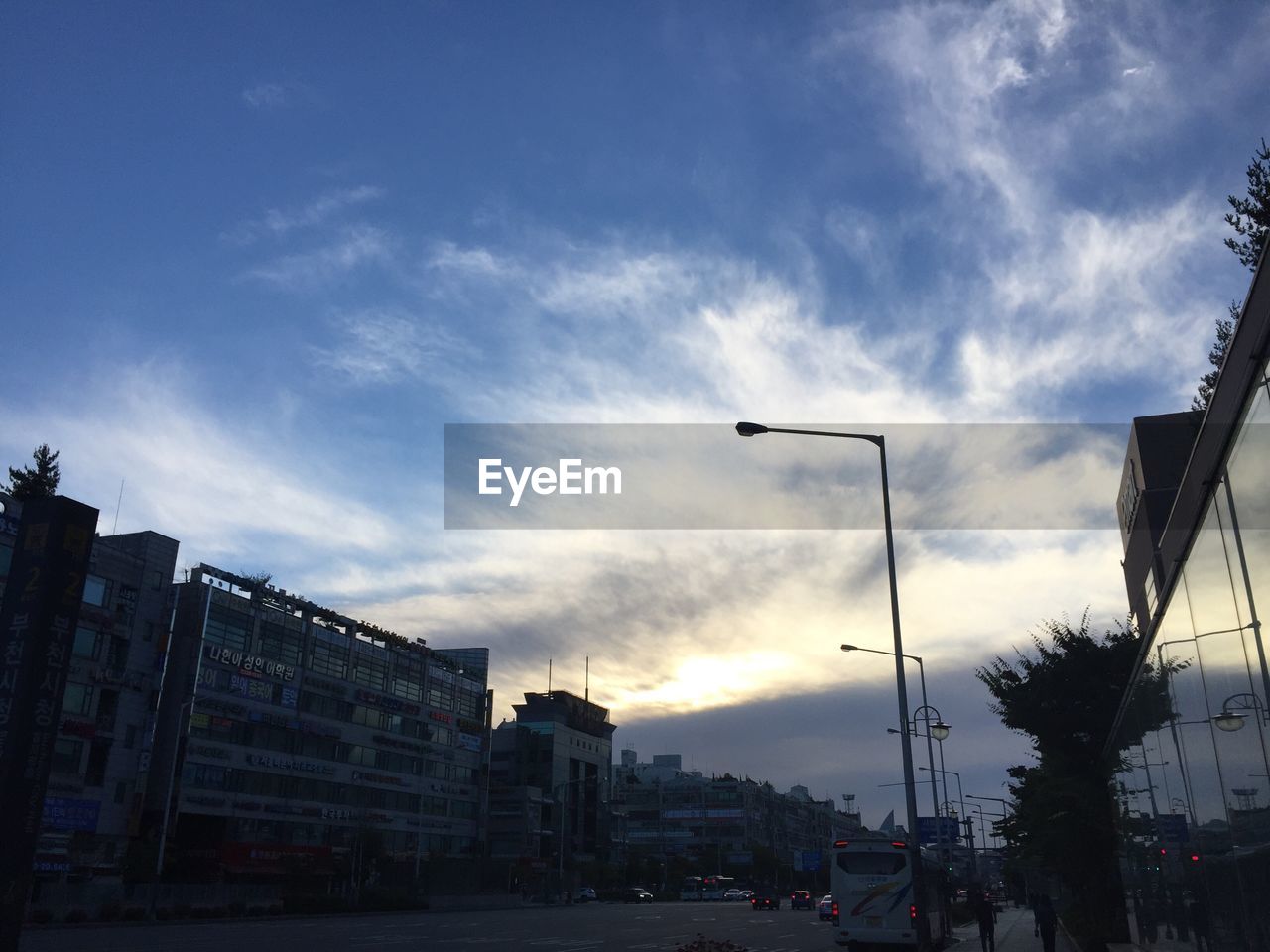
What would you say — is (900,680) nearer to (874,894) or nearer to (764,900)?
(874,894)

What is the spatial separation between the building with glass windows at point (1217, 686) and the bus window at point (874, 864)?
21.6ft

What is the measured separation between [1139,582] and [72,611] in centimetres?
6609

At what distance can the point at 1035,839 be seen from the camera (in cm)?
3584

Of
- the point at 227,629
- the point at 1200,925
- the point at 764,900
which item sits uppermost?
the point at 227,629

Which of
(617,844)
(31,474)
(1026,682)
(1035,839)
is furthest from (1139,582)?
(617,844)

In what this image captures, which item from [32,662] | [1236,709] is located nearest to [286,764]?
[32,662]

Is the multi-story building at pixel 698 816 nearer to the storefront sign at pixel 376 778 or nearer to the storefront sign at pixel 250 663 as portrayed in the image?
the storefront sign at pixel 376 778

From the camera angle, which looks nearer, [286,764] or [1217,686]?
[1217,686]

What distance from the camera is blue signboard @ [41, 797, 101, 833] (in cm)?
5834

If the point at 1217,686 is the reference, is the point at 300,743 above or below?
above

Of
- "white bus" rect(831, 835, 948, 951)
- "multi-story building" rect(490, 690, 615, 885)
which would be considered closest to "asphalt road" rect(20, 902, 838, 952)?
"white bus" rect(831, 835, 948, 951)

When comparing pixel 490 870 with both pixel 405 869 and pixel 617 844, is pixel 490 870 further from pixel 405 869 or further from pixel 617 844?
pixel 617 844

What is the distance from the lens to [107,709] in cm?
6372

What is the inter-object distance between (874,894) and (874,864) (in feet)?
2.73
